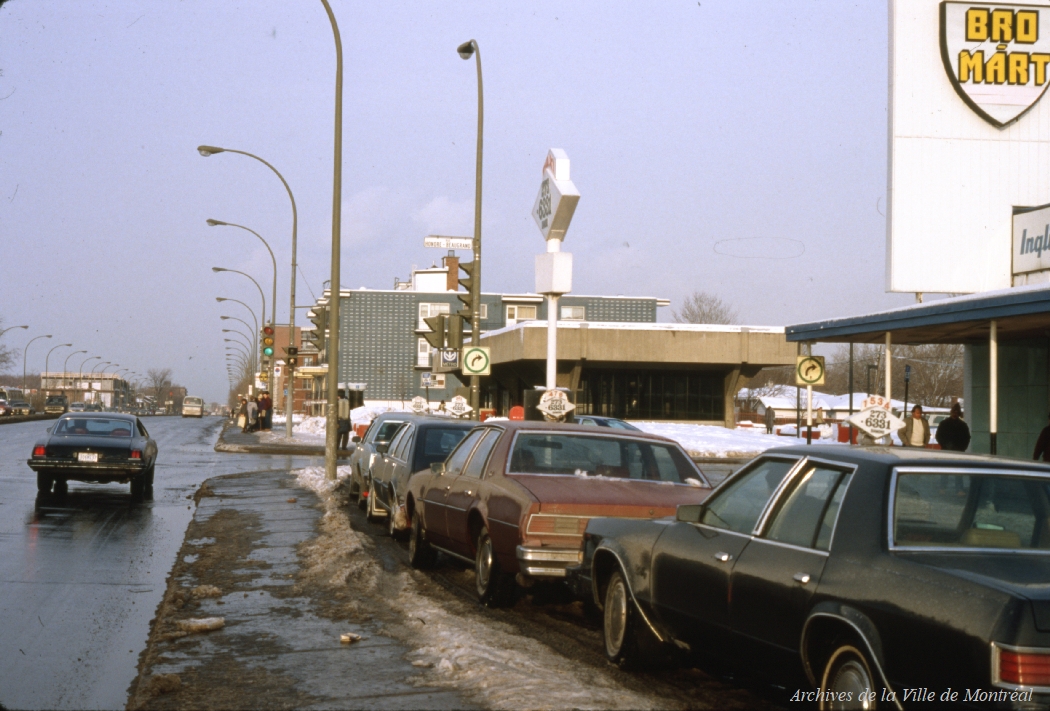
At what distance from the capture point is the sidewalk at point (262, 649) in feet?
19.7

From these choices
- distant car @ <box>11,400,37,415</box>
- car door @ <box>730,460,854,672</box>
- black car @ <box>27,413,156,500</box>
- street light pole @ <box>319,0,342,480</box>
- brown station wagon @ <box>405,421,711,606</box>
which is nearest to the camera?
car door @ <box>730,460,854,672</box>

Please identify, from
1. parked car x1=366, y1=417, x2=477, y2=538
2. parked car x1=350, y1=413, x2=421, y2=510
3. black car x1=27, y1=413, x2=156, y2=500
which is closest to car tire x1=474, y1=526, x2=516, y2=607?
parked car x1=366, y1=417, x2=477, y2=538

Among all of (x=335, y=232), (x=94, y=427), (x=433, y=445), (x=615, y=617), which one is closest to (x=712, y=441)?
(x=335, y=232)

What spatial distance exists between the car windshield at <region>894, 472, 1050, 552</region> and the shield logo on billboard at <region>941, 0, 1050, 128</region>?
2034 cm

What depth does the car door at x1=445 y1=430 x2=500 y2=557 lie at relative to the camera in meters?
9.62

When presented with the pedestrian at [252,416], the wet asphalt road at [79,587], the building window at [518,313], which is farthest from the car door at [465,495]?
the building window at [518,313]

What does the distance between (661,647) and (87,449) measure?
13573mm

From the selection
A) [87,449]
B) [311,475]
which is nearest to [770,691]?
[87,449]

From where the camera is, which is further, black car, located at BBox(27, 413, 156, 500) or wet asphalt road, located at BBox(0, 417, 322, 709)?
black car, located at BBox(27, 413, 156, 500)

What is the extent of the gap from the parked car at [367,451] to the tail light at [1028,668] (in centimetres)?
1331

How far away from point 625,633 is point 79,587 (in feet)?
17.8

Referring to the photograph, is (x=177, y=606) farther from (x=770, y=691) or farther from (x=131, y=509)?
(x=131, y=509)

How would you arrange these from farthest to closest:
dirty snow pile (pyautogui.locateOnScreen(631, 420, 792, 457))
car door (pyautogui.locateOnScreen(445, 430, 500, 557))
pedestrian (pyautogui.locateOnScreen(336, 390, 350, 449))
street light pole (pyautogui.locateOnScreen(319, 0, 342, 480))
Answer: dirty snow pile (pyautogui.locateOnScreen(631, 420, 792, 457)) → pedestrian (pyautogui.locateOnScreen(336, 390, 350, 449)) → street light pole (pyautogui.locateOnScreen(319, 0, 342, 480)) → car door (pyautogui.locateOnScreen(445, 430, 500, 557))

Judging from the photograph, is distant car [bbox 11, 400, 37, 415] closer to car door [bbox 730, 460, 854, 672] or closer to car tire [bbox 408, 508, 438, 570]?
car tire [bbox 408, 508, 438, 570]
